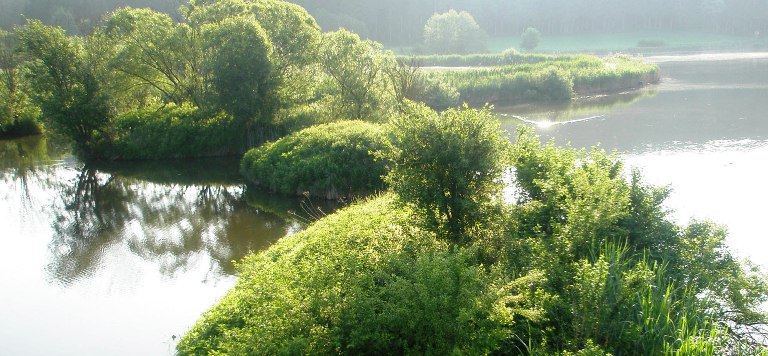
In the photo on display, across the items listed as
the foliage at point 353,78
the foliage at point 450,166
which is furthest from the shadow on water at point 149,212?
the foliage at point 450,166

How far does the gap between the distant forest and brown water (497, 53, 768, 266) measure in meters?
58.1

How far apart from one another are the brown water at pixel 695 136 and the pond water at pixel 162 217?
10 cm

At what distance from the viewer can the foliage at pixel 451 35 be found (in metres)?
101

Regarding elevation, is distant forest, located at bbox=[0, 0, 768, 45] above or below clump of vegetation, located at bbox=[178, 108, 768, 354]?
above

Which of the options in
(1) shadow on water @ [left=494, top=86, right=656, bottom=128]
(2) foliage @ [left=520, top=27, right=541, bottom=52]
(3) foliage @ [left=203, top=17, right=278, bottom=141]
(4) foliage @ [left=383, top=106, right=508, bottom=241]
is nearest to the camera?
(4) foliage @ [left=383, top=106, right=508, bottom=241]

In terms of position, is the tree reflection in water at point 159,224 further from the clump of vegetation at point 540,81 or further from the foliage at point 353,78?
the clump of vegetation at point 540,81

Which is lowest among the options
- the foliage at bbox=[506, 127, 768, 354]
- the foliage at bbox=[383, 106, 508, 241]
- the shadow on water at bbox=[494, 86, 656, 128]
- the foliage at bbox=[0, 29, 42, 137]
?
the shadow on water at bbox=[494, 86, 656, 128]

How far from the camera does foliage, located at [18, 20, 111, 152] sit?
116ft

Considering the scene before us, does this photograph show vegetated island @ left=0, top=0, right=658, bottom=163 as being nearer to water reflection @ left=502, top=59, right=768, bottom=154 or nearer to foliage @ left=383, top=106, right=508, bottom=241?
water reflection @ left=502, top=59, right=768, bottom=154

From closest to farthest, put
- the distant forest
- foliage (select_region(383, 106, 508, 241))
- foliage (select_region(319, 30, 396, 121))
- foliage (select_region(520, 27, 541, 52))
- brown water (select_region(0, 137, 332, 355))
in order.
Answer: foliage (select_region(383, 106, 508, 241)) → brown water (select_region(0, 137, 332, 355)) → foliage (select_region(319, 30, 396, 121)) → foliage (select_region(520, 27, 541, 52)) → the distant forest

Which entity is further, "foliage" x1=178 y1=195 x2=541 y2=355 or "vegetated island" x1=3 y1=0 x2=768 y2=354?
"vegetated island" x1=3 y1=0 x2=768 y2=354

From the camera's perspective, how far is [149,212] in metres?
26.8

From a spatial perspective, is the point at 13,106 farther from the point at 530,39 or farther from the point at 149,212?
the point at 530,39

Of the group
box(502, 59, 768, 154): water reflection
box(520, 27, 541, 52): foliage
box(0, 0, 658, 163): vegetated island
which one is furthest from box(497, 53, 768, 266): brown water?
box(520, 27, 541, 52): foliage
